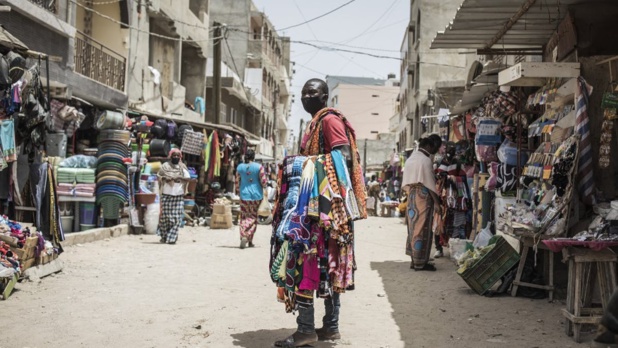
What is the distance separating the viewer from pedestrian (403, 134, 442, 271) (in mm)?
9391

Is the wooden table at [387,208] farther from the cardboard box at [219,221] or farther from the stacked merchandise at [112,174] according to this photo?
the stacked merchandise at [112,174]

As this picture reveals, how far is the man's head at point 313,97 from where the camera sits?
17.3ft

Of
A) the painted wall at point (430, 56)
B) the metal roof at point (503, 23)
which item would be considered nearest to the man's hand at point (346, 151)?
the metal roof at point (503, 23)

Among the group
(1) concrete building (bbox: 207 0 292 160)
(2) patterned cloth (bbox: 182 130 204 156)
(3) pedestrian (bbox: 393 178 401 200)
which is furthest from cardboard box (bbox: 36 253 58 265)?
(3) pedestrian (bbox: 393 178 401 200)

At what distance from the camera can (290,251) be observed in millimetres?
4996

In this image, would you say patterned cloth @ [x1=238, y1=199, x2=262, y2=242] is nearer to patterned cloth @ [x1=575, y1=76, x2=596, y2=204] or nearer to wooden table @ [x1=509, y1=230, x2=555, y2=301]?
wooden table @ [x1=509, y1=230, x2=555, y2=301]

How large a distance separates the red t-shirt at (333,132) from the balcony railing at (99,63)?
427 inches

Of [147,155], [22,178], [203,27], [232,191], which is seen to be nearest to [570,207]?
[22,178]

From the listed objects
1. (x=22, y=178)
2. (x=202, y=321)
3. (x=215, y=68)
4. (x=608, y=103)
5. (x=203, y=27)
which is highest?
(x=203, y=27)

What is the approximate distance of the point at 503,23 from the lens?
786 cm

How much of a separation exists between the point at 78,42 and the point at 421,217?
928cm

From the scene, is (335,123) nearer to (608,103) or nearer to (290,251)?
(290,251)

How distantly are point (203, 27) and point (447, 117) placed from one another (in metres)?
15.9

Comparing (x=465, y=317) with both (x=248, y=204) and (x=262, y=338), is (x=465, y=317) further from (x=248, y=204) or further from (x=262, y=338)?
(x=248, y=204)
